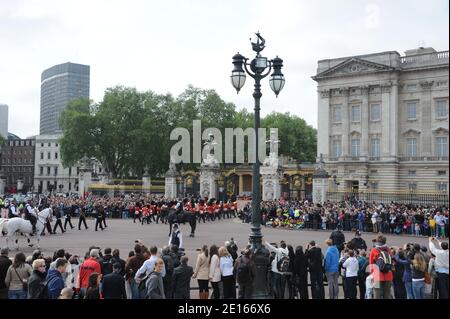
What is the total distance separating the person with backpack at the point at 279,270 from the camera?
11.5 meters

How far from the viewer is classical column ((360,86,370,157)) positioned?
59.7 meters

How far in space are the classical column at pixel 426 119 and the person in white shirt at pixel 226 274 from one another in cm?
5036

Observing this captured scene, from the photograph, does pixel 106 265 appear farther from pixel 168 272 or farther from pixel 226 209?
pixel 226 209

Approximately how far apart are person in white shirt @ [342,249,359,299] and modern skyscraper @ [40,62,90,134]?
186 m

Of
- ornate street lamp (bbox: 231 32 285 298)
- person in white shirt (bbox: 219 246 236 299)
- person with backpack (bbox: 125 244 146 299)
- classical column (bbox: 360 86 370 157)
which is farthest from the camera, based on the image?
classical column (bbox: 360 86 370 157)

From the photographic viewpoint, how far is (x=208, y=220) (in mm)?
35156

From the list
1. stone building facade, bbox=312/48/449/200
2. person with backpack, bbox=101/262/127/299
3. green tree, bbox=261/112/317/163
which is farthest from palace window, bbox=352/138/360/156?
person with backpack, bbox=101/262/127/299

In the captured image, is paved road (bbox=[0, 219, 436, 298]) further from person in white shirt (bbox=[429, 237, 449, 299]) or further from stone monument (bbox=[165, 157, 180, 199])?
stone monument (bbox=[165, 157, 180, 199])

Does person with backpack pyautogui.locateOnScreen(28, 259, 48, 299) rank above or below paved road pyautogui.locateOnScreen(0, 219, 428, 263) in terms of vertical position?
above

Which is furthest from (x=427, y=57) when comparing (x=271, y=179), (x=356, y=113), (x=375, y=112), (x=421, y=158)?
(x=271, y=179)

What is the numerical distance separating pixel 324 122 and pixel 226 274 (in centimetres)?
5377

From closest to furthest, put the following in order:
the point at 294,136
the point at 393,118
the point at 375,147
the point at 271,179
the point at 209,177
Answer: the point at 271,179 < the point at 209,177 < the point at 393,118 < the point at 375,147 < the point at 294,136

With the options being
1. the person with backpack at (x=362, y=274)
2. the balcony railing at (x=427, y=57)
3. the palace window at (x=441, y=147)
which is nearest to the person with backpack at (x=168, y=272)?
the person with backpack at (x=362, y=274)

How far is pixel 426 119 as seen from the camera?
56.7m
